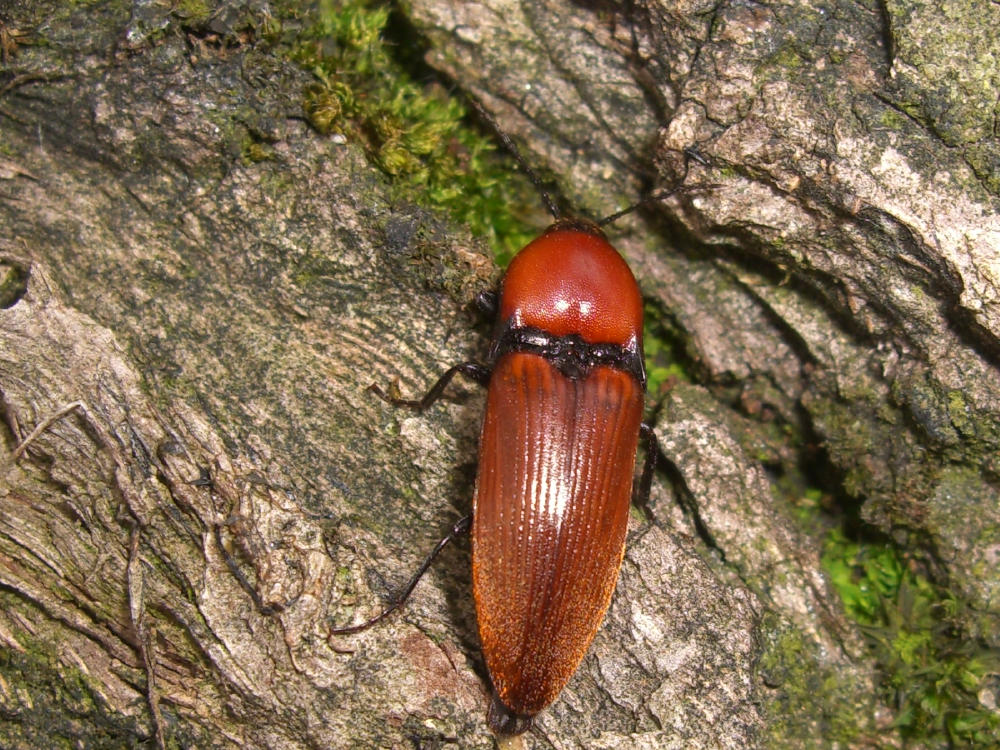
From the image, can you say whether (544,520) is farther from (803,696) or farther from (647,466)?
(803,696)

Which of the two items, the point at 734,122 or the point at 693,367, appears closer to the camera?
the point at 734,122

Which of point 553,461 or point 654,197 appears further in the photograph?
point 654,197

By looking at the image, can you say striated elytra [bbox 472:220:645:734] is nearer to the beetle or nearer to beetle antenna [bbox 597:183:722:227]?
the beetle

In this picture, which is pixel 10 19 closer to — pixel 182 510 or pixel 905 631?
pixel 182 510

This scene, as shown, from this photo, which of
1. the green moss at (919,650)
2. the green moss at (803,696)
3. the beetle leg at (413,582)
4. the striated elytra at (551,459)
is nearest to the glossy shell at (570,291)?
the striated elytra at (551,459)

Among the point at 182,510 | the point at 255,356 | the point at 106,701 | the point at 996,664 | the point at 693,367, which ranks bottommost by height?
the point at 106,701

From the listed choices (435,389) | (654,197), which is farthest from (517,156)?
(435,389)

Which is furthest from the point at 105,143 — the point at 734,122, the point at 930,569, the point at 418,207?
the point at 930,569

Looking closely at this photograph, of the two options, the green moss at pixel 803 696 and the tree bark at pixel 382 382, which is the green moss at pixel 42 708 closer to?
the tree bark at pixel 382 382
